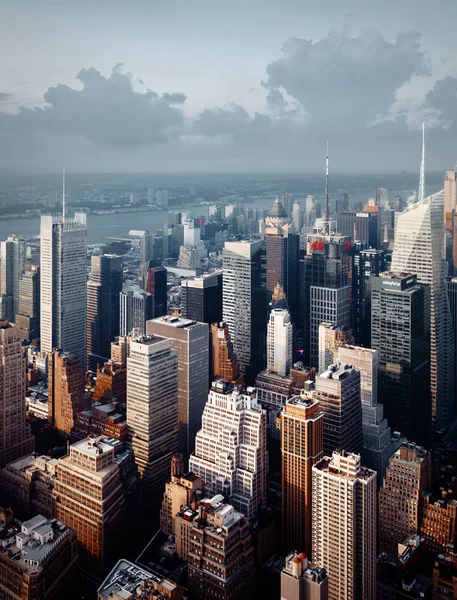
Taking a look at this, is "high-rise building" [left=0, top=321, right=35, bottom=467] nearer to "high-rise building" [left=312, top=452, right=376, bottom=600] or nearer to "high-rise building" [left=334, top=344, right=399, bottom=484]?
"high-rise building" [left=312, top=452, right=376, bottom=600]

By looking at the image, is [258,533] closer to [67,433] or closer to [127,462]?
[127,462]

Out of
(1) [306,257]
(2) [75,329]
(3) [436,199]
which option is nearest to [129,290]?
(2) [75,329]

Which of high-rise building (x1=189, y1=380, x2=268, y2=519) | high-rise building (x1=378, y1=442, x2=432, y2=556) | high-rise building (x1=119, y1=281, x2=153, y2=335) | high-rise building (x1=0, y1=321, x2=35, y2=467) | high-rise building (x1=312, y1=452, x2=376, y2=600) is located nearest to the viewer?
high-rise building (x1=312, y1=452, x2=376, y2=600)

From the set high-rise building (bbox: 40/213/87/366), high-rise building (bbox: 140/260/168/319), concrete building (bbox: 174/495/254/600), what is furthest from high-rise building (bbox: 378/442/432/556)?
high-rise building (bbox: 40/213/87/366)

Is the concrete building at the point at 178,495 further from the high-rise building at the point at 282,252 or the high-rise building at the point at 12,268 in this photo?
the high-rise building at the point at 12,268

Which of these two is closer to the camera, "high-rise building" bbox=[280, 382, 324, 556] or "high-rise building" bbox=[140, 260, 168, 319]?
"high-rise building" bbox=[280, 382, 324, 556]

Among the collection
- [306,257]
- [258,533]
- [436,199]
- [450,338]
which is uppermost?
[436,199]

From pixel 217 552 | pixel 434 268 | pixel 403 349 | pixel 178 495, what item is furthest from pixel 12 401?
pixel 434 268
